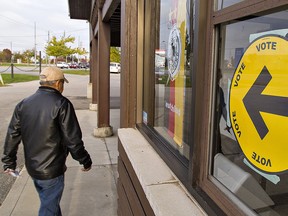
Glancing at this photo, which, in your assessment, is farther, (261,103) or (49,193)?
(49,193)

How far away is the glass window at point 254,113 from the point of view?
99 centimetres

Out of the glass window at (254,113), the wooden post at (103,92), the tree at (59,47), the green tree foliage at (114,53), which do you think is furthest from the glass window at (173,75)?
the tree at (59,47)

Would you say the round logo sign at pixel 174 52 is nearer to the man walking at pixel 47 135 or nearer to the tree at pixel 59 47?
the man walking at pixel 47 135

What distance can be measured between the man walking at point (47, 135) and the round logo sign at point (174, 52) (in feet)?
3.30

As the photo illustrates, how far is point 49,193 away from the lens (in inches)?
105

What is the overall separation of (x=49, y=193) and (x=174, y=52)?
1733 millimetres

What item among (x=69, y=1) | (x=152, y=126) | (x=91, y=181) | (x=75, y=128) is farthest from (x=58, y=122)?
(x=69, y=1)

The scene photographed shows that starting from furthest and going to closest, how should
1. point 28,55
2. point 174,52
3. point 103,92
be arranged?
point 28,55
point 103,92
point 174,52

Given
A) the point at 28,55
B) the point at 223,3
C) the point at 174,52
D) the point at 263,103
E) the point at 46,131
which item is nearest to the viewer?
the point at 263,103

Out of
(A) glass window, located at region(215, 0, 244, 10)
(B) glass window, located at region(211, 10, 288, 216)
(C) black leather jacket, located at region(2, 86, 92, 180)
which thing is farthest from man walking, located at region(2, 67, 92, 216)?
(A) glass window, located at region(215, 0, 244, 10)

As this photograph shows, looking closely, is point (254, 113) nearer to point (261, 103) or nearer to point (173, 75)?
point (261, 103)

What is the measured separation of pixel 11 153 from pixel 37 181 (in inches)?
14.8

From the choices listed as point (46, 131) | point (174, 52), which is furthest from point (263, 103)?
point (46, 131)

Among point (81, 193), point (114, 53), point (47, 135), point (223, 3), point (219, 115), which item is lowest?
point (81, 193)
